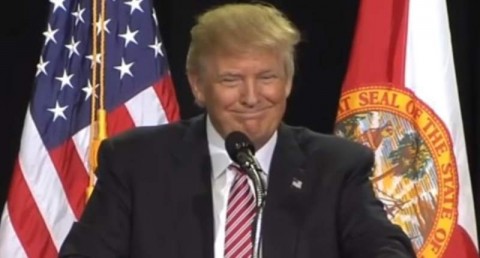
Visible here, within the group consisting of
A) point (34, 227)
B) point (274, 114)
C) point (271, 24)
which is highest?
point (271, 24)

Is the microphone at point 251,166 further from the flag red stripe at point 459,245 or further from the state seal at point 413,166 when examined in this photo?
the flag red stripe at point 459,245

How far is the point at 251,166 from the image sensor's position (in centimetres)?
188

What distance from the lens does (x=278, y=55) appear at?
2227 mm

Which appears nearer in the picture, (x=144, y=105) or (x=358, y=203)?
(x=358, y=203)

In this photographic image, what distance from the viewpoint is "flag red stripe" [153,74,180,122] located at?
3539mm

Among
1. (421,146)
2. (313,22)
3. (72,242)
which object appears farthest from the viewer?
(313,22)

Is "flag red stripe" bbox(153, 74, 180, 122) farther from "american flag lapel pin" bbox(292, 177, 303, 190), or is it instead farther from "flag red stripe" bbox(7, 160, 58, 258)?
"american flag lapel pin" bbox(292, 177, 303, 190)

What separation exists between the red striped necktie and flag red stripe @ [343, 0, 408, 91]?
4.22 feet

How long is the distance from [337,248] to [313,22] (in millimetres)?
1956

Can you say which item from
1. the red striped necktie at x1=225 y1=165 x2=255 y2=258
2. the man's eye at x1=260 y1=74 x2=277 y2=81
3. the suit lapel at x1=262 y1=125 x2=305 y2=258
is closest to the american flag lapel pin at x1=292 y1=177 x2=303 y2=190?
the suit lapel at x1=262 y1=125 x2=305 y2=258

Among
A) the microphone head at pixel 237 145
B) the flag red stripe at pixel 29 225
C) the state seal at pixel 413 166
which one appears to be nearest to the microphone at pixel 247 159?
the microphone head at pixel 237 145

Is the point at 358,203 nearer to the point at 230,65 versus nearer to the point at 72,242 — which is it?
the point at 230,65

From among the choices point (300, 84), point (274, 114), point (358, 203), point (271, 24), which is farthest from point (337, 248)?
point (300, 84)

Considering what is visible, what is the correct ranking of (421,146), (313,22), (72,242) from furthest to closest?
1. (313,22)
2. (421,146)
3. (72,242)
